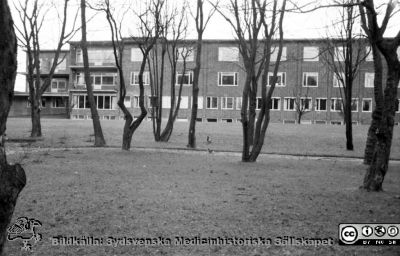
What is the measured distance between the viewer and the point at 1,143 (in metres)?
3.78

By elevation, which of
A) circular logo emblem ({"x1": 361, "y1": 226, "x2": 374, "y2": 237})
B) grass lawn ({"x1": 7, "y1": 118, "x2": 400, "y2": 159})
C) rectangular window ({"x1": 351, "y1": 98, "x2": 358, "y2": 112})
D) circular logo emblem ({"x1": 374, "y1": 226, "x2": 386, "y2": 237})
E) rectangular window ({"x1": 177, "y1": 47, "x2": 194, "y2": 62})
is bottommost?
grass lawn ({"x1": 7, "y1": 118, "x2": 400, "y2": 159})

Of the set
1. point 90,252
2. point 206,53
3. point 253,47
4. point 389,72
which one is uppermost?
point 206,53

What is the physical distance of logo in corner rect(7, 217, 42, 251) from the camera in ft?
19.0

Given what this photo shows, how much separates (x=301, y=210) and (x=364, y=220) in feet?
3.40

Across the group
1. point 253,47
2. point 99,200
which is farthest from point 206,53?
point 99,200

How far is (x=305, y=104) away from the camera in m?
48.2

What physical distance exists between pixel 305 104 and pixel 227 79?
Result: 967 cm

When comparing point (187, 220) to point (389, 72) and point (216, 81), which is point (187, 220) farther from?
point (216, 81)

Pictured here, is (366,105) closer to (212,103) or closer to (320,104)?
(320,104)

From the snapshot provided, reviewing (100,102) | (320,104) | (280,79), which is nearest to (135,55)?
(100,102)

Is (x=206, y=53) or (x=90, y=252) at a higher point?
(x=206, y=53)

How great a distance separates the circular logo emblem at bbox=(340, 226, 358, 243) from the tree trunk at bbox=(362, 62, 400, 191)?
Answer: 3.33m

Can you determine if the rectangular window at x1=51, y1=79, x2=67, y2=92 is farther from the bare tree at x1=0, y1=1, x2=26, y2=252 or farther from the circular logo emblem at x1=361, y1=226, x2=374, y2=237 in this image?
the bare tree at x1=0, y1=1, x2=26, y2=252

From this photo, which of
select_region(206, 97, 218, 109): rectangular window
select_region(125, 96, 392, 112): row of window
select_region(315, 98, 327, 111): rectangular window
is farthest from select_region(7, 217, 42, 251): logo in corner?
select_region(315, 98, 327, 111): rectangular window
